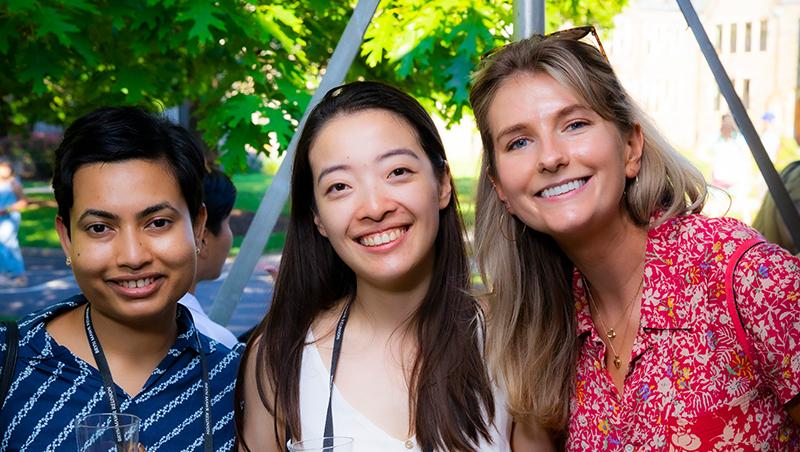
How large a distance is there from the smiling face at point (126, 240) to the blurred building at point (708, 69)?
1993mm

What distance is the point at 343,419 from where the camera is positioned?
2559 millimetres

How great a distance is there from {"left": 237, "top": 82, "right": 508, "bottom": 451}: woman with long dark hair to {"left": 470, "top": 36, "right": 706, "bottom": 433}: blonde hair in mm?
99

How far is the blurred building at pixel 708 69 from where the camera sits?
12.3ft

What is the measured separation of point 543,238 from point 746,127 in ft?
3.70

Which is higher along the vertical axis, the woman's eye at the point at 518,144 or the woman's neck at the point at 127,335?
the woman's eye at the point at 518,144

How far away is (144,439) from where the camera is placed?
91.7 inches

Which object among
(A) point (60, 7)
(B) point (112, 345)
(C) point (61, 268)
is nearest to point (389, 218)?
(B) point (112, 345)

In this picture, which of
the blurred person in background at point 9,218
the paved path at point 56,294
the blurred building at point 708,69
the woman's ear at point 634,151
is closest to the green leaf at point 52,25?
the blurred building at point 708,69

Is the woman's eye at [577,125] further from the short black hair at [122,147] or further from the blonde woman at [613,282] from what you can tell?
the short black hair at [122,147]

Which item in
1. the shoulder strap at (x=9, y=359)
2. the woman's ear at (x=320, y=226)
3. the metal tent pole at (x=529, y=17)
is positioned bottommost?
the shoulder strap at (x=9, y=359)

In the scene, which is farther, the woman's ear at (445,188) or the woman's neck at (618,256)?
the woman's ear at (445,188)

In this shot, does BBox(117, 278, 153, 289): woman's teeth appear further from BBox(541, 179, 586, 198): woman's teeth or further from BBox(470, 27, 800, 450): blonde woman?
BBox(541, 179, 586, 198): woman's teeth

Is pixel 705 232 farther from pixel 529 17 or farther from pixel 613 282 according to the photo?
pixel 529 17

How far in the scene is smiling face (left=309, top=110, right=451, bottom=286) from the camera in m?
2.42
